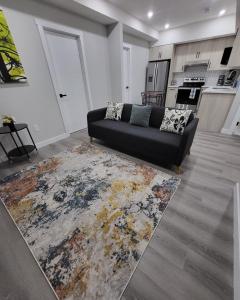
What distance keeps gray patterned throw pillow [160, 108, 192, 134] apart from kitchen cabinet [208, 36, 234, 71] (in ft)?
10.6

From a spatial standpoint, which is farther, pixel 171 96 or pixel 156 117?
pixel 171 96

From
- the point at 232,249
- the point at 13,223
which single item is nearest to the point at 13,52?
the point at 13,223

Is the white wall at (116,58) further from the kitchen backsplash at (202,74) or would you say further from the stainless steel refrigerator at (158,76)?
the kitchen backsplash at (202,74)

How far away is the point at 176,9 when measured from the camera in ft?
10.3

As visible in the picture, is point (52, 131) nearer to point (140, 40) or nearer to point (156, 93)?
point (156, 93)

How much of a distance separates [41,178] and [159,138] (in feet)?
5.98

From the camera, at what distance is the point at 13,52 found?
2152mm

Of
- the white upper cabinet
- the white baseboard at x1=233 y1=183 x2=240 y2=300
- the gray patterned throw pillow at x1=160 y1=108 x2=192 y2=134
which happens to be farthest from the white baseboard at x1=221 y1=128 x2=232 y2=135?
the white baseboard at x1=233 y1=183 x2=240 y2=300

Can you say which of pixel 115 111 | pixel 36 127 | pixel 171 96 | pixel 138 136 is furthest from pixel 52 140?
pixel 171 96

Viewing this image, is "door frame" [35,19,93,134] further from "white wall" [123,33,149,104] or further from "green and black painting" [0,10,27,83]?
"white wall" [123,33,149,104]

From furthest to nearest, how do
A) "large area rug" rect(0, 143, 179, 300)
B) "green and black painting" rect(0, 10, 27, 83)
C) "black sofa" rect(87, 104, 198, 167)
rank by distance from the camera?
"green and black painting" rect(0, 10, 27, 83)
"black sofa" rect(87, 104, 198, 167)
"large area rug" rect(0, 143, 179, 300)

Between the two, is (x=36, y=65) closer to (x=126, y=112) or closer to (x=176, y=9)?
(x=126, y=112)

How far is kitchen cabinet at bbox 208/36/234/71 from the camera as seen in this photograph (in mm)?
3744

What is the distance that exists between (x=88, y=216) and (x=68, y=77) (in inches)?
117
